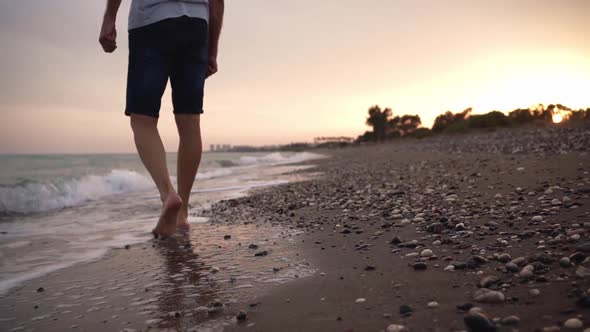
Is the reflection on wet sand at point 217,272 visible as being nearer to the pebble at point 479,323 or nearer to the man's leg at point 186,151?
the man's leg at point 186,151

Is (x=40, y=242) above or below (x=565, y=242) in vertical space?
below

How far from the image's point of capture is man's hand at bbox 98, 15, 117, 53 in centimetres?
306

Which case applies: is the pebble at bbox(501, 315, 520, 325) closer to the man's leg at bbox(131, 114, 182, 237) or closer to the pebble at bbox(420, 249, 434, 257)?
the pebble at bbox(420, 249, 434, 257)

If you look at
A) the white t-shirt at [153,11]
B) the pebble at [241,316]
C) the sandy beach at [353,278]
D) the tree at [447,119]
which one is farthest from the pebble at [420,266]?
the tree at [447,119]

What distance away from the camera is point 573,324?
120 centimetres

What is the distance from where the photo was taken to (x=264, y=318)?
5.06 ft

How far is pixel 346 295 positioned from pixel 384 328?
36 centimetres

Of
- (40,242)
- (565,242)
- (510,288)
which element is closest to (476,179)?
(565,242)

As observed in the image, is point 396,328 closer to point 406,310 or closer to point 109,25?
point 406,310

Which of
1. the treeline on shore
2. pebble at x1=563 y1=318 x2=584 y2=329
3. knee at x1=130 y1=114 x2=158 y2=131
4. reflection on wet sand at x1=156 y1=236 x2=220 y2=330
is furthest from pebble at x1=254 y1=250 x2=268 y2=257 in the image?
the treeline on shore

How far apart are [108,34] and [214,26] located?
1.04 meters

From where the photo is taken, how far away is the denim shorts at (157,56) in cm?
302

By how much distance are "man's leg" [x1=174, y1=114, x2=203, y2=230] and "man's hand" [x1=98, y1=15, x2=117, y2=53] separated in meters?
0.80

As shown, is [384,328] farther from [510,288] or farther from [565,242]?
[565,242]
